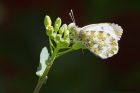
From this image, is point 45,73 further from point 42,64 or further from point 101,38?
point 101,38

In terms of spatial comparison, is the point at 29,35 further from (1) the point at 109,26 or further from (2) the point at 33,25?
(1) the point at 109,26

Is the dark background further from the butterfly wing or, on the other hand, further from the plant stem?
the plant stem

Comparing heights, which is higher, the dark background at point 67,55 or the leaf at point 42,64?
the leaf at point 42,64

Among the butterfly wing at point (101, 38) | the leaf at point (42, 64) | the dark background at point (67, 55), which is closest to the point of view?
the leaf at point (42, 64)

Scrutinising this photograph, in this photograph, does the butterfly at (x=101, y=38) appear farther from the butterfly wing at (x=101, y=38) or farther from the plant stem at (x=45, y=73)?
the plant stem at (x=45, y=73)

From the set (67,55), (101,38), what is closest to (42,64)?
(101,38)

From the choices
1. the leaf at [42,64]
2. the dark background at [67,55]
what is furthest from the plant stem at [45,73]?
the dark background at [67,55]
